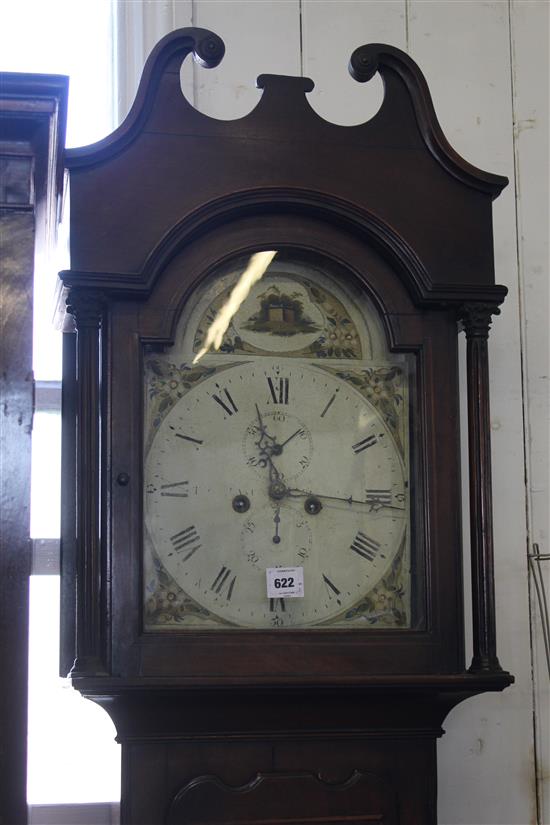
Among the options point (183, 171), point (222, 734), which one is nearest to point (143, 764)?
point (222, 734)

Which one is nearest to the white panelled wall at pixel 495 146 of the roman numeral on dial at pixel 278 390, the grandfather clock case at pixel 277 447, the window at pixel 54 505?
the window at pixel 54 505

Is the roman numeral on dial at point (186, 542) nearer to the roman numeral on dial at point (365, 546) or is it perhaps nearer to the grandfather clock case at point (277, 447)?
the grandfather clock case at point (277, 447)

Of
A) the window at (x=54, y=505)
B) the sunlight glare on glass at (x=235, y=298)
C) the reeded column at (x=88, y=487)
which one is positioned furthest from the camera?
the window at (x=54, y=505)

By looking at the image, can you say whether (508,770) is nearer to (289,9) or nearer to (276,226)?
(276,226)

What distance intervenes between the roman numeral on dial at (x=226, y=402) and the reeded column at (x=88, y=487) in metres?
0.14

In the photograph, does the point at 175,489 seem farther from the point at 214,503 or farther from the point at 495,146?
the point at 495,146

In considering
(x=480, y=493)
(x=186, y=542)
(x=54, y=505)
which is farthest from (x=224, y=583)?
(x=54, y=505)

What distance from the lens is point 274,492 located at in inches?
54.2

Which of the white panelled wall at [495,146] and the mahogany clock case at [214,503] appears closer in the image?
the mahogany clock case at [214,503]

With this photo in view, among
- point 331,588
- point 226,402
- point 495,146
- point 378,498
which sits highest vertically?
point 495,146

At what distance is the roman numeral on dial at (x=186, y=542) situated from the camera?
1.34 metres

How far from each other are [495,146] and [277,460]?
2.39 feet

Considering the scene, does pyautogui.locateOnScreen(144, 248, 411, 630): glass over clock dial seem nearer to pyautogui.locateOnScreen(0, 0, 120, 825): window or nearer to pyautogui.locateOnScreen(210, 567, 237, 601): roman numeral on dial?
pyautogui.locateOnScreen(210, 567, 237, 601): roman numeral on dial

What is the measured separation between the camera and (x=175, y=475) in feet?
4.44
